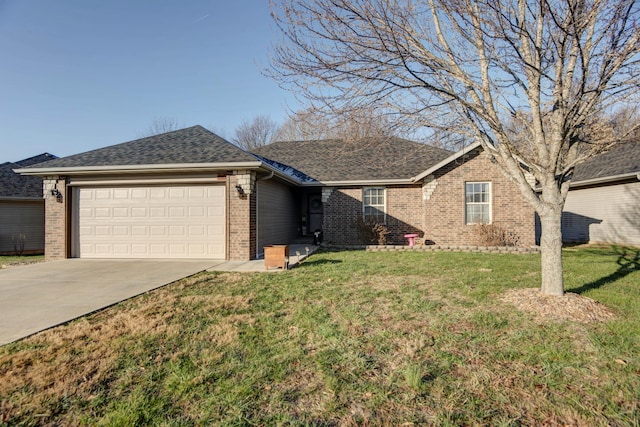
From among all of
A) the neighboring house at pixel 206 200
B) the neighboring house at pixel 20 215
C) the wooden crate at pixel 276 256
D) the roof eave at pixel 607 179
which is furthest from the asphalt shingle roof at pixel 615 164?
the neighboring house at pixel 20 215

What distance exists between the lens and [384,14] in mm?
4590

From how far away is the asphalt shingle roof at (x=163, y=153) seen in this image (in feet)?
32.0

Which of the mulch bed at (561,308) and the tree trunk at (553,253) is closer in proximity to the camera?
the mulch bed at (561,308)

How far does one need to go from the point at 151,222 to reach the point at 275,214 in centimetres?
418

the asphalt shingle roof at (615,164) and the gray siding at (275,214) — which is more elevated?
the asphalt shingle roof at (615,164)

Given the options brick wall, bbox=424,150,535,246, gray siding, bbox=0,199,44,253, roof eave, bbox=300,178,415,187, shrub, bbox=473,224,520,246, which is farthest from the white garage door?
shrub, bbox=473,224,520,246

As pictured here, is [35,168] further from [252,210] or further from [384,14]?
[384,14]

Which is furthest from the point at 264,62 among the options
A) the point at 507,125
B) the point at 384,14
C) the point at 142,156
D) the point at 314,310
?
the point at 142,156

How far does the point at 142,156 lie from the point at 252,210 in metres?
3.99

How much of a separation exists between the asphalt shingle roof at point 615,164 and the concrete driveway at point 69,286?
1570 centimetres

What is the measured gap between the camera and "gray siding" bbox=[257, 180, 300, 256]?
35.4ft

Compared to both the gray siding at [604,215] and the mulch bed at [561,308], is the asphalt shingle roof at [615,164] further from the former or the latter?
the mulch bed at [561,308]

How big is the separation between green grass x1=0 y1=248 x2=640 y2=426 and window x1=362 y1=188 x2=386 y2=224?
8087mm

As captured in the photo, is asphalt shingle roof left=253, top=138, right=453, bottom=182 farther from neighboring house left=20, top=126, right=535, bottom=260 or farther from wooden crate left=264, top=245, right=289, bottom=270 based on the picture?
wooden crate left=264, top=245, right=289, bottom=270
